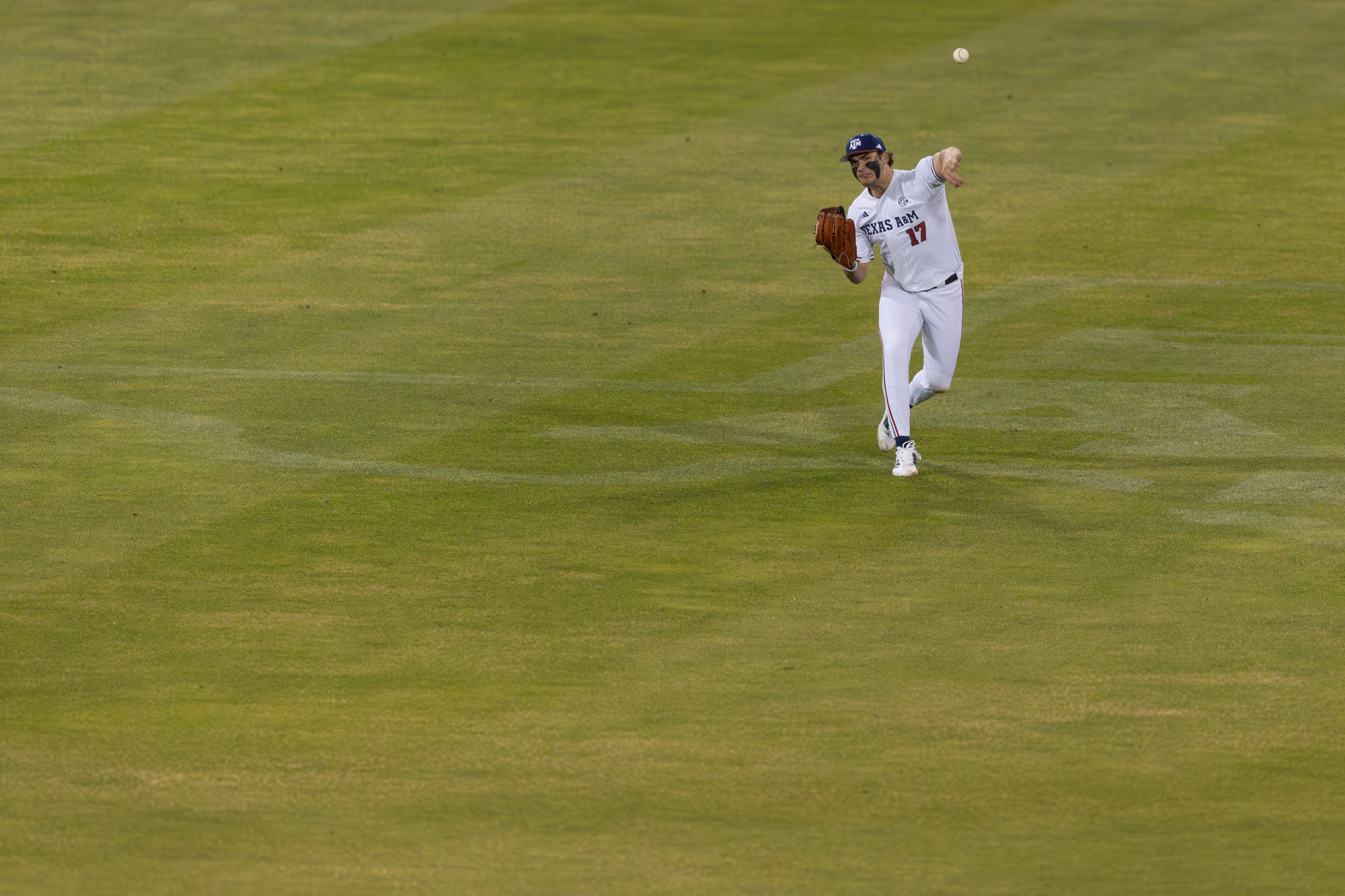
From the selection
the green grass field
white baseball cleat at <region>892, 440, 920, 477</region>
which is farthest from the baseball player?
the green grass field

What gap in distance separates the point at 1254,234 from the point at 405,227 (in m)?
6.72

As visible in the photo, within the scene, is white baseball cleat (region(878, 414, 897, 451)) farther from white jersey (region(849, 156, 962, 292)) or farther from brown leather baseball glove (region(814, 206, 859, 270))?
brown leather baseball glove (region(814, 206, 859, 270))

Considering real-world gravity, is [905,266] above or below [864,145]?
below

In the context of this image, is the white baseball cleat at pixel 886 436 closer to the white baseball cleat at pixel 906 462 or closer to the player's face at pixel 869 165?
the white baseball cleat at pixel 906 462

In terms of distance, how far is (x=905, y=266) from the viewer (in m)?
10.2

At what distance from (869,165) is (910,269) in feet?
1.98

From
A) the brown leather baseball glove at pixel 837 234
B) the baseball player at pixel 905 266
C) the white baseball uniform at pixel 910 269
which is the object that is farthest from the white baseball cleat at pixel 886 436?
the brown leather baseball glove at pixel 837 234

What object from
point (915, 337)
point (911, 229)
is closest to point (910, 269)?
point (911, 229)

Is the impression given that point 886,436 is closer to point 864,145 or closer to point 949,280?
point 949,280

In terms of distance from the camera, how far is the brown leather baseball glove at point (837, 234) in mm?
10078

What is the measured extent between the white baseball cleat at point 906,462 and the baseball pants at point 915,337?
7cm

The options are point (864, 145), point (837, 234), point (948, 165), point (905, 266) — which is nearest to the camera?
point (948, 165)

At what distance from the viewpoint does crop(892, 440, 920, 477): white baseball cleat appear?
32.4 ft

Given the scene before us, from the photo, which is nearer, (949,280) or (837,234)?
(837,234)
